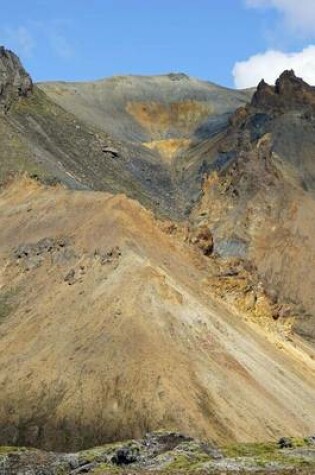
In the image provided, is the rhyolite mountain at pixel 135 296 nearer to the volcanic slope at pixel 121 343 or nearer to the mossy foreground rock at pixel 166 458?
the volcanic slope at pixel 121 343

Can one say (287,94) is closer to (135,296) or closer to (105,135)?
(105,135)

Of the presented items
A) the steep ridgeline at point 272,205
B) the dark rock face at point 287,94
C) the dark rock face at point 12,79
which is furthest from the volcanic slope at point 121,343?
the dark rock face at point 287,94

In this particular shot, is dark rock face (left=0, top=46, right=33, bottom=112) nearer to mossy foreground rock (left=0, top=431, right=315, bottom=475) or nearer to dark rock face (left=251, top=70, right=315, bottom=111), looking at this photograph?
dark rock face (left=251, top=70, right=315, bottom=111)

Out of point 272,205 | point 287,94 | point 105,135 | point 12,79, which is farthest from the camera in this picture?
point 287,94

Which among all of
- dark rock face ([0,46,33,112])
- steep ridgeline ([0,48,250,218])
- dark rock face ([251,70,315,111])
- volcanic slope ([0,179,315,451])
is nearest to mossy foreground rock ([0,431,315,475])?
volcanic slope ([0,179,315,451])

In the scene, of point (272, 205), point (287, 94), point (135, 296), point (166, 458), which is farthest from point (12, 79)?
point (166, 458)

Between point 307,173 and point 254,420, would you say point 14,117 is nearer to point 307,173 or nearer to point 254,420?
point 307,173
